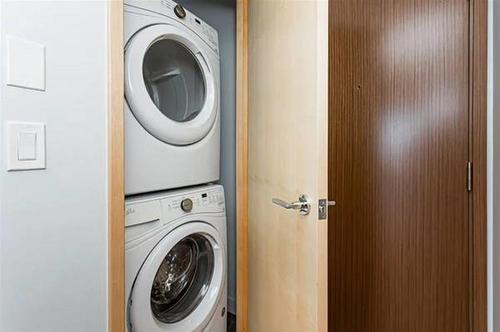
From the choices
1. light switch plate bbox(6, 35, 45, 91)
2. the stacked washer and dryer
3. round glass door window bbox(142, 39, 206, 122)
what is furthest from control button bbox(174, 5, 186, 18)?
light switch plate bbox(6, 35, 45, 91)

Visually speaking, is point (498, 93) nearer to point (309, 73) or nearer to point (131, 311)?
point (309, 73)

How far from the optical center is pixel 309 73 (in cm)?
87

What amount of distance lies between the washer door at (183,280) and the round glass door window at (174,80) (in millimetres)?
501

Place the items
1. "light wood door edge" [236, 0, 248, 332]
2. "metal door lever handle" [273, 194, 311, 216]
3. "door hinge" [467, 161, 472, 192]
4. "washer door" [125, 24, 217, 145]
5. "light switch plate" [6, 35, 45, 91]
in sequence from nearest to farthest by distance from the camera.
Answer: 1. "light switch plate" [6, 35, 45, 91]
2. "metal door lever handle" [273, 194, 311, 216]
3. "washer door" [125, 24, 217, 145]
4. "door hinge" [467, 161, 472, 192]
5. "light wood door edge" [236, 0, 248, 332]

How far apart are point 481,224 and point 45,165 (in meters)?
1.46

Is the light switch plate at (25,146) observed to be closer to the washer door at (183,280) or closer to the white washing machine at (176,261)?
the white washing machine at (176,261)

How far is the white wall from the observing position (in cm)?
76

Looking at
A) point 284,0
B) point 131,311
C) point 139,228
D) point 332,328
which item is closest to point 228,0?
point 284,0

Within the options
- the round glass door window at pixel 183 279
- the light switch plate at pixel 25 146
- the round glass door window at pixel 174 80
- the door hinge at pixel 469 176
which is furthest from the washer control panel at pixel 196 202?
the door hinge at pixel 469 176

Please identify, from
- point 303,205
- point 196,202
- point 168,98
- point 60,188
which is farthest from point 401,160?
point 60,188

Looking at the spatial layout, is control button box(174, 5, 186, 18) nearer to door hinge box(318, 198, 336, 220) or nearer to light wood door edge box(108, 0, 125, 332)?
light wood door edge box(108, 0, 125, 332)

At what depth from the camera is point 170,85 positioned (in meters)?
1.30

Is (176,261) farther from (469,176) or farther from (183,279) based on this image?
(469,176)

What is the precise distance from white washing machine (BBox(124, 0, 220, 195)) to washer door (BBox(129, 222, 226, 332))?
0.23 meters
